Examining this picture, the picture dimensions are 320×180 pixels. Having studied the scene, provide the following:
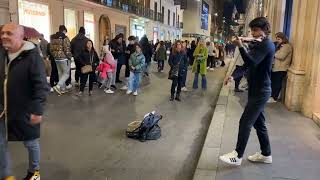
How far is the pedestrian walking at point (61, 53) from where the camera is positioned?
10216 mm

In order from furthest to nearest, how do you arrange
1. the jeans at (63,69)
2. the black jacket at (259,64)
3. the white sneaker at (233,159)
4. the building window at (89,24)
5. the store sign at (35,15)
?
the building window at (89,24) < the store sign at (35,15) < the jeans at (63,69) < the white sneaker at (233,159) < the black jacket at (259,64)

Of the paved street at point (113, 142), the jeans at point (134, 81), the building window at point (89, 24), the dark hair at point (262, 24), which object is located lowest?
the paved street at point (113, 142)

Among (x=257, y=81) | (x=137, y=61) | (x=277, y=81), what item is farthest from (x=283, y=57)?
(x=257, y=81)

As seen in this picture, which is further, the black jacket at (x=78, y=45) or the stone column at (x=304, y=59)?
the black jacket at (x=78, y=45)

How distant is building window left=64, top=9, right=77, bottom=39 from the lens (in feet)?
66.9

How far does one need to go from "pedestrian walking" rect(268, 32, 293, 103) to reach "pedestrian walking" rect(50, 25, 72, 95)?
543 centimetres

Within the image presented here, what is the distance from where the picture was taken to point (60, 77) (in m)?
10.6

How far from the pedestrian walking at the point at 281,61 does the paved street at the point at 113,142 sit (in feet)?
5.34

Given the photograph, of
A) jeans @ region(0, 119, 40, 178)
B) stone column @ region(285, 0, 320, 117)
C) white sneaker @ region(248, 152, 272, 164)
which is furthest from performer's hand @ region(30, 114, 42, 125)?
stone column @ region(285, 0, 320, 117)

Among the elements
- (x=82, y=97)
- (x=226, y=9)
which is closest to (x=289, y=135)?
(x=82, y=97)

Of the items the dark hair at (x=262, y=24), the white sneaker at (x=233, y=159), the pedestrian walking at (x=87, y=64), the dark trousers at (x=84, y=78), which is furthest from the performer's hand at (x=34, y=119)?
the dark trousers at (x=84, y=78)

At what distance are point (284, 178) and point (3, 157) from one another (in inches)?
116

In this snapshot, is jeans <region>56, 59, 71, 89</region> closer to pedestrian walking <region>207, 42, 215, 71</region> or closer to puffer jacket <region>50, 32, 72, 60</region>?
puffer jacket <region>50, 32, 72, 60</region>

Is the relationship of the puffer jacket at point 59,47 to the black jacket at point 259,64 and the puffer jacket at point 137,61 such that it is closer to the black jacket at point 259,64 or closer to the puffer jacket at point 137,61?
the puffer jacket at point 137,61
